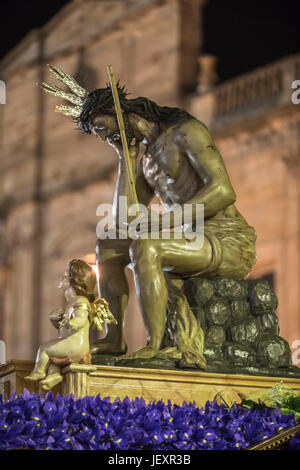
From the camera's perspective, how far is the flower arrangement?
4.37 m

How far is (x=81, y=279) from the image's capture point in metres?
5.31

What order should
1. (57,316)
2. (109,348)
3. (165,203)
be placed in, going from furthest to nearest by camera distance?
(165,203)
(109,348)
(57,316)

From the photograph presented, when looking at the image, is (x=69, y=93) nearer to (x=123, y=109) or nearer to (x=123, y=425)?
(x=123, y=109)

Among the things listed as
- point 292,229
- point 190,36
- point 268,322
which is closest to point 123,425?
point 268,322

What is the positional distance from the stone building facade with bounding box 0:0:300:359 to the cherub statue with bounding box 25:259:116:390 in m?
10.4

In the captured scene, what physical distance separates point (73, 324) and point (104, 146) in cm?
1609

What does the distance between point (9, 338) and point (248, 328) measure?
1529 cm

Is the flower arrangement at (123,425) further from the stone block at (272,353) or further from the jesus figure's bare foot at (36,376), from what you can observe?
the stone block at (272,353)

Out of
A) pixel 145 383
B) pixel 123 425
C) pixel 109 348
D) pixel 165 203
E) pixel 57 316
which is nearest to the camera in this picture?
pixel 123 425

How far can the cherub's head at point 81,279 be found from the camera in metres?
5.30

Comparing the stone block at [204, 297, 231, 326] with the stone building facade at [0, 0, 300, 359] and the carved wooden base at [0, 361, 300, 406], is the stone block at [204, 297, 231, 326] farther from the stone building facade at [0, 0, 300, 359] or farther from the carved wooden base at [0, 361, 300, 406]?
the stone building facade at [0, 0, 300, 359]

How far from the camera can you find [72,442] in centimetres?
439

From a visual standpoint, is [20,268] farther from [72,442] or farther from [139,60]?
[72,442]
